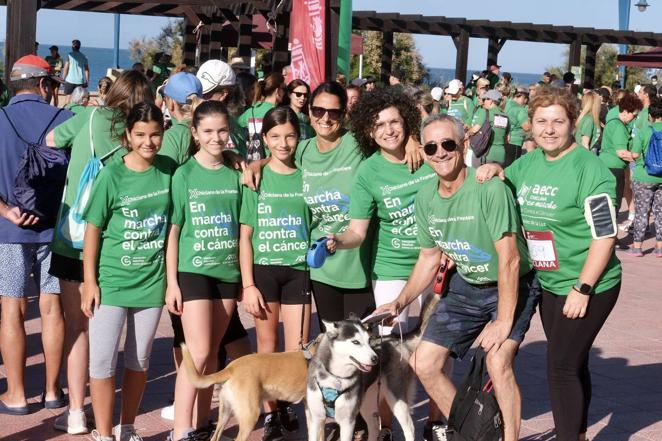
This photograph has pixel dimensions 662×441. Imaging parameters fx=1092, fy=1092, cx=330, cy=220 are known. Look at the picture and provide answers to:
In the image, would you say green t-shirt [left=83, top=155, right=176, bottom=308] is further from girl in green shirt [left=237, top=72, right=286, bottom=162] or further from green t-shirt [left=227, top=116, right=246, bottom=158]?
girl in green shirt [left=237, top=72, right=286, bottom=162]

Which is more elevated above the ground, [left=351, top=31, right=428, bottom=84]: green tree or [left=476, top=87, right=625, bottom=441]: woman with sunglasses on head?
[left=351, top=31, right=428, bottom=84]: green tree

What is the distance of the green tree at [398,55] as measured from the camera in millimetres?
48156

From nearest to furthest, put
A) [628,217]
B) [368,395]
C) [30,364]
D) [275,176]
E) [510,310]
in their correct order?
[510,310], [368,395], [275,176], [30,364], [628,217]

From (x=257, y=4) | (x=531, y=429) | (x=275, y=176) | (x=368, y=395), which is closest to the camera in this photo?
(x=368, y=395)

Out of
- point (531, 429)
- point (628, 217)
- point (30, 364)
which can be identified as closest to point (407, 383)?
point (531, 429)

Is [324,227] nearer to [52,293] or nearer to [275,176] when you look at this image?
[275,176]

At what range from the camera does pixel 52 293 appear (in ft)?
21.1

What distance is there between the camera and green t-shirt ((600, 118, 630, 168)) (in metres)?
14.5

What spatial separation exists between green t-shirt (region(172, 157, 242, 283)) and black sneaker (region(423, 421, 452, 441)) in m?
1.38

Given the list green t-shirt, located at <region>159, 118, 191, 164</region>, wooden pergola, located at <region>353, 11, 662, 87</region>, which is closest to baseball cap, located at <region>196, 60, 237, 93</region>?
green t-shirt, located at <region>159, 118, 191, 164</region>

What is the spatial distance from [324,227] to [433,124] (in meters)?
1.09

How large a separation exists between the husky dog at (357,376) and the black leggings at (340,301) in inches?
13.8

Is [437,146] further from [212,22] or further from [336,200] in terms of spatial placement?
[212,22]

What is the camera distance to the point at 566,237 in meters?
5.25
